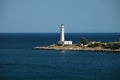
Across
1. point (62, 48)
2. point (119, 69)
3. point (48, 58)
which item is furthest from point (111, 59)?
point (62, 48)

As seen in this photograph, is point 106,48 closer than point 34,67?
No

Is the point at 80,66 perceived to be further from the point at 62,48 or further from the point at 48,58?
the point at 62,48

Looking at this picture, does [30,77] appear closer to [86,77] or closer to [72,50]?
[86,77]

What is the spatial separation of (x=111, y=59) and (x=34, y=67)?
14.5m

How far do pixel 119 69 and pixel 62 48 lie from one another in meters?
31.3

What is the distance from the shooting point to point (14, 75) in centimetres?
4181

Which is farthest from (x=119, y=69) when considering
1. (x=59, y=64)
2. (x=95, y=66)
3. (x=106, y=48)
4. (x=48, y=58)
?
(x=106, y=48)

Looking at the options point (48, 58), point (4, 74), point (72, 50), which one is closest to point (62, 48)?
point (72, 50)

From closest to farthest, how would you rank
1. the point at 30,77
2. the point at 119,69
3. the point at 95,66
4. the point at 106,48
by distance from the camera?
the point at 30,77
the point at 119,69
the point at 95,66
the point at 106,48

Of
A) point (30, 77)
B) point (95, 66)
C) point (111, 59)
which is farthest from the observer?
point (111, 59)

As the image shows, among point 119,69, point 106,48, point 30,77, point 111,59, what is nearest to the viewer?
point 30,77

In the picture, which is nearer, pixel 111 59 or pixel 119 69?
pixel 119 69

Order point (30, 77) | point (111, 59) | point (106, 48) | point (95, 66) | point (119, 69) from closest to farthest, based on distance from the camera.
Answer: point (30, 77), point (119, 69), point (95, 66), point (111, 59), point (106, 48)

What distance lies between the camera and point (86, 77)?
136 ft
